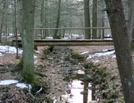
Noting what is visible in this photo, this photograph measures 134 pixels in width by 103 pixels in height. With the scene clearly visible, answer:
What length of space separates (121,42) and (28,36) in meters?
5.60

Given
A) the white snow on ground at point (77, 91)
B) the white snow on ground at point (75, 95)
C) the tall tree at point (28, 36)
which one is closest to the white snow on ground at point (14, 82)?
the tall tree at point (28, 36)

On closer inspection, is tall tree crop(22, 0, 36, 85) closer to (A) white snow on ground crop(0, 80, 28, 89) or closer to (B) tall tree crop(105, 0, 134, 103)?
(A) white snow on ground crop(0, 80, 28, 89)

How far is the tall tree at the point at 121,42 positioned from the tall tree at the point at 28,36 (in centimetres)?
541

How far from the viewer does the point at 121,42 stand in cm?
223

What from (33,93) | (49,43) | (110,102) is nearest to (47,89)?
(33,93)

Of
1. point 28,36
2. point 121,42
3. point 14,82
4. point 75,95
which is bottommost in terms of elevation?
point 75,95

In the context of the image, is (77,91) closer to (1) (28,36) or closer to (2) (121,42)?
(1) (28,36)

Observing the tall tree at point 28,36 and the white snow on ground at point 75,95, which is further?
the tall tree at point 28,36

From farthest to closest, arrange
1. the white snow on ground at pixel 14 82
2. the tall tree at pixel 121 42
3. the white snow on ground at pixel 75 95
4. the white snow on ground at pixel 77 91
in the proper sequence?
1. the white snow on ground at pixel 77 91
2. the white snow on ground at pixel 75 95
3. the white snow on ground at pixel 14 82
4. the tall tree at pixel 121 42

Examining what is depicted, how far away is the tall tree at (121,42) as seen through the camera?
2205 millimetres

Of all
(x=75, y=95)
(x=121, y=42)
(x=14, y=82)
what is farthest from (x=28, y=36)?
(x=121, y=42)

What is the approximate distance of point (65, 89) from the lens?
8.41m

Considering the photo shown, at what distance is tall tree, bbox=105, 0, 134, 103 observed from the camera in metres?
2.21

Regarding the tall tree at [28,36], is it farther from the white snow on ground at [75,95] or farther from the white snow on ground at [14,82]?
the white snow on ground at [75,95]
